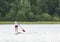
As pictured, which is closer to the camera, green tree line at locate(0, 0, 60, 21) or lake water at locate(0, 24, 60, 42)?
lake water at locate(0, 24, 60, 42)

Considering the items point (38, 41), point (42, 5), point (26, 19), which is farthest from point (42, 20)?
point (38, 41)

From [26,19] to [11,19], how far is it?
3509 mm

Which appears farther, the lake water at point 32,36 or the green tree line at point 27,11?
the green tree line at point 27,11

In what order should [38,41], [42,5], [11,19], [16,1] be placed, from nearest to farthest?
[38,41] → [11,19] → [16,1] → [42,5]

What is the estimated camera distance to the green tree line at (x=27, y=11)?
2395 inches

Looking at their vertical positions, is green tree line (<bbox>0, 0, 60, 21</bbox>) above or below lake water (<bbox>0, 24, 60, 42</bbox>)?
below

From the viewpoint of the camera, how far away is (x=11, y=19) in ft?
197

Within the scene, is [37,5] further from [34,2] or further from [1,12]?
[1,12]

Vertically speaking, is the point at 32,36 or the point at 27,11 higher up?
the point at 32,36

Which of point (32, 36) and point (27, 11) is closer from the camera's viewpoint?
point (32, 36)

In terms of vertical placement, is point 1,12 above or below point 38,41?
below

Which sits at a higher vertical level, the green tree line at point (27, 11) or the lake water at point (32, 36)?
the lake water at point (32, 36)

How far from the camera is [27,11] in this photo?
6222 centimetres

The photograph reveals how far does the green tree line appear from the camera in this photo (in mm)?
60844
